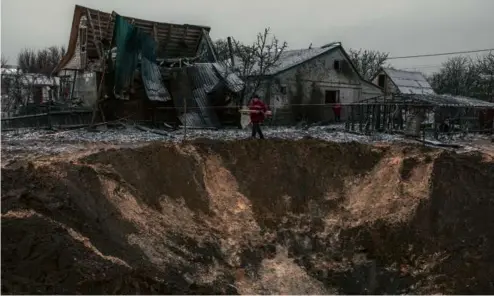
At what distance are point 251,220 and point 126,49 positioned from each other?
11.1 m

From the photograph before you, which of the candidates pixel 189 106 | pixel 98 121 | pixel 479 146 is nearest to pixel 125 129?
pixel 98 121

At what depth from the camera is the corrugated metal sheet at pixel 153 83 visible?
2041 centimetres

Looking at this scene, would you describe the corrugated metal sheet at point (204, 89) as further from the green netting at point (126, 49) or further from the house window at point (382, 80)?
the house window at point (382, 80)

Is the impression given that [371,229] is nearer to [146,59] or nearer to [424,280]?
[424,280]

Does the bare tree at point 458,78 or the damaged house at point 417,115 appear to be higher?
the bare tree at point 458,78

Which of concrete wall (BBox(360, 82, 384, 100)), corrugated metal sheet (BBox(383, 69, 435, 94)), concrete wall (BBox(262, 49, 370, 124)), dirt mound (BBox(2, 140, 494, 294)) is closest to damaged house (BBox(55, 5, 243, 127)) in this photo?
concrete wall (BBox(262, 49, 370, 124))

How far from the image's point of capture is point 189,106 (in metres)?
21.1

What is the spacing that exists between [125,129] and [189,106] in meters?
3.69

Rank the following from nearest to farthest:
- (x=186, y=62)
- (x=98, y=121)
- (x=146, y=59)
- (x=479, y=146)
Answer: (x=479, y=146) < (x=98, y=121) < (x=146, y=59) < (x=186, y=62)

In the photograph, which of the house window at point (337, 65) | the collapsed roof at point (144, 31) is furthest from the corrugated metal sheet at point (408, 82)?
the collapsed roof at point (144, 31)

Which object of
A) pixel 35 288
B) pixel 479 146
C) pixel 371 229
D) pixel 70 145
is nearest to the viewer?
pixel 35 288

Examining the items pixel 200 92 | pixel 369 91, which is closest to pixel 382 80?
pixel 369 91

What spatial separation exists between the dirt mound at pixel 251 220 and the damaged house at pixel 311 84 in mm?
12819

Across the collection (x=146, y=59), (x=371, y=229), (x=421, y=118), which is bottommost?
(x=371, y=229)
